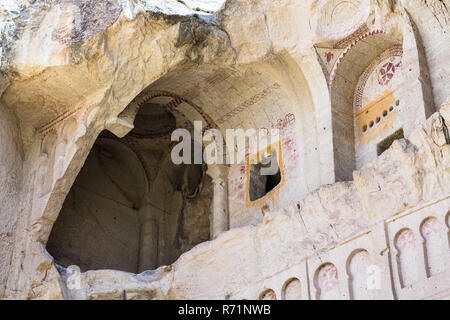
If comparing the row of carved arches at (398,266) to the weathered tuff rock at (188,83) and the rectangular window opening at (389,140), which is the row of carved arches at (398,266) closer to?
the weathered tuff rock at (188,83)

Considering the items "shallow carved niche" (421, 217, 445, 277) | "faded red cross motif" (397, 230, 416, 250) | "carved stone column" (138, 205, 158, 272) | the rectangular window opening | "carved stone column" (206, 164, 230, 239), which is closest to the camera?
"shallow carved niche" (421, 217, 445, 277)

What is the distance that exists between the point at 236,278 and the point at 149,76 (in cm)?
292

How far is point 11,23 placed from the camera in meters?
14.1

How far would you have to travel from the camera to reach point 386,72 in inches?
552

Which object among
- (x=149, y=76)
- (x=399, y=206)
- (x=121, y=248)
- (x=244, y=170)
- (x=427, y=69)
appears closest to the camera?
(x=399, y=206)

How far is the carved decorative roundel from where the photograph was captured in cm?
1390

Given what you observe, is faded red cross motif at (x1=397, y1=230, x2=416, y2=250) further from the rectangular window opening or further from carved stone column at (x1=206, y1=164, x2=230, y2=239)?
carved stone column at (x1=206, y1=164, x2=230, y2=239)

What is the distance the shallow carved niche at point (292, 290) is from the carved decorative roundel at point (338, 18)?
3.38m

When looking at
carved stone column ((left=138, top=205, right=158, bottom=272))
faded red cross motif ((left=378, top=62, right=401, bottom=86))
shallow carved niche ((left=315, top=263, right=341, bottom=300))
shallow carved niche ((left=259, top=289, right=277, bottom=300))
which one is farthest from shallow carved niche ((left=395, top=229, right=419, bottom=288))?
carved stone column ((left=138, top=205, right=158, bottom=272))

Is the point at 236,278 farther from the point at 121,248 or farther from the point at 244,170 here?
the point at 121,248

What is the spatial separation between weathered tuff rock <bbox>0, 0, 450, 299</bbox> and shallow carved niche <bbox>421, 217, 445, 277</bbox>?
1.16 meters

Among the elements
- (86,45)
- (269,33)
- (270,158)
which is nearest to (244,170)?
(270,158)

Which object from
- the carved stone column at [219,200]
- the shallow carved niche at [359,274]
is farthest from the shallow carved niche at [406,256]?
the carved stone column at [219,200]

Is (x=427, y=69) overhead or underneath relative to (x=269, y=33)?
underneath
